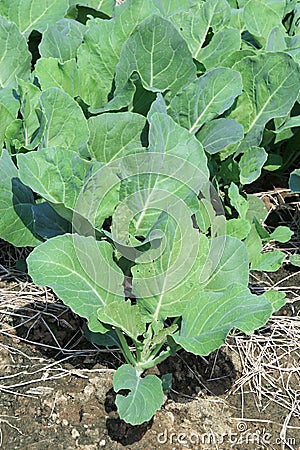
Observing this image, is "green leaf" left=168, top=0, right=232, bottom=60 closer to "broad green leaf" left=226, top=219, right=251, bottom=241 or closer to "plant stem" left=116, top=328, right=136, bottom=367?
"broad green leaf" left=226, top=219, right=251, bottom=241

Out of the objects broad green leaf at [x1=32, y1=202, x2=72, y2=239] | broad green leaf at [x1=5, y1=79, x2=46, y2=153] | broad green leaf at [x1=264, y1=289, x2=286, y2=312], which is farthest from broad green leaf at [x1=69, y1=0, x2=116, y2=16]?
broad green leaf at [x1=264, y1=289, x2=286, y2=312]

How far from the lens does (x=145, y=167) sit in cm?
205

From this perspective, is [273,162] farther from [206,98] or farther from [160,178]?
[160,178]

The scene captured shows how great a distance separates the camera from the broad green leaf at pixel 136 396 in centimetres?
161

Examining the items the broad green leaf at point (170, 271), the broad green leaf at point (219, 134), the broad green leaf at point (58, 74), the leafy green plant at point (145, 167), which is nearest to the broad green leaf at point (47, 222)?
the leafy green plant at point (145, 167)

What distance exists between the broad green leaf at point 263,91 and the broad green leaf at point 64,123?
0.67 m

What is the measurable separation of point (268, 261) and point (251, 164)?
391 mm

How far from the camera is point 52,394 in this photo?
6.14ft

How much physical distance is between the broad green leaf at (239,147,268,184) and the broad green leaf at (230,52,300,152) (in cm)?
9

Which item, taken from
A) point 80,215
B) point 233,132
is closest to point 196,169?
point 233,132

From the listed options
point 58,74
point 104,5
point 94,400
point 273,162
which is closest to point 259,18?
point 273,162

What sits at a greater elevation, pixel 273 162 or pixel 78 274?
pixel 78 274

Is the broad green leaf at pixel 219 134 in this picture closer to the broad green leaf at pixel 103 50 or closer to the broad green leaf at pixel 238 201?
the broad green leaf at pixel 238 201

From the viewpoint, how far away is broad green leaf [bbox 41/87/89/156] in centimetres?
213
